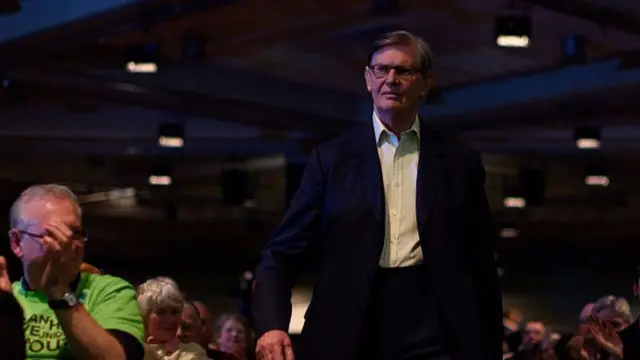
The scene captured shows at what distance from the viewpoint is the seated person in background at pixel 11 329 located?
223 cm

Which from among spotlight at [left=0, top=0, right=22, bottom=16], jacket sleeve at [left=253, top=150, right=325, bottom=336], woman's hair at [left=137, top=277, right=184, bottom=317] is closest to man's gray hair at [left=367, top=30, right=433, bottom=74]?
jacket sleeve at [left=253, top=150, right=325, bottom=336]

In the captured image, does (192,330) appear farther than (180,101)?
No

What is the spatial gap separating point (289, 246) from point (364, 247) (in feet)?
0.56

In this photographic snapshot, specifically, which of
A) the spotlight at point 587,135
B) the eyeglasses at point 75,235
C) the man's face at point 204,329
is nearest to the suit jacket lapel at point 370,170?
the eyeglasses at point 75,235

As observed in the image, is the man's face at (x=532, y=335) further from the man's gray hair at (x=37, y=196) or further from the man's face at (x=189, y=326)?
the man's gray hair at (x=37, y=196)

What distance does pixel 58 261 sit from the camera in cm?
221

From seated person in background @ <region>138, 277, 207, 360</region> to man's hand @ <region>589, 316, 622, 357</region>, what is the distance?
4.75ft

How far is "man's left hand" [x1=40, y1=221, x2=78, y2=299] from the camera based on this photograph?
2213 mm

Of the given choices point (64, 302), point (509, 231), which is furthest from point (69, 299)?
point (509, 231)

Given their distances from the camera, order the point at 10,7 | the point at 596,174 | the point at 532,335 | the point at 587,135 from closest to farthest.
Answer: the point at 10,7, the point at 532,335, the point at 587,135, the point at 596,174

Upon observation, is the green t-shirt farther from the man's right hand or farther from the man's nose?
the man's nose

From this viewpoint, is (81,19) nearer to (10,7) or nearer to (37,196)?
(10,7)

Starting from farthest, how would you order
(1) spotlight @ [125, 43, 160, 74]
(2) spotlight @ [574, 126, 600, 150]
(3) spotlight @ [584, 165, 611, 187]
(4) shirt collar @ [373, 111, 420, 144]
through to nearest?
(3) spotlight @ [584, 165, 611, 187]
(2) spotlight @ [574, 126, 600, 150]
(1) spotlight @ [125, 43, 160, 74]
(4) shirt collar @ [373, 111, 420, 144]

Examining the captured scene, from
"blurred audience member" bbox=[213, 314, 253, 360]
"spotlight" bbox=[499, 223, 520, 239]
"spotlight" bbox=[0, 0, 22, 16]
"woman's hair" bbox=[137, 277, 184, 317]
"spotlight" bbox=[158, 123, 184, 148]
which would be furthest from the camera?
"spotlight" bbox=[499, 223, 520, 239]
